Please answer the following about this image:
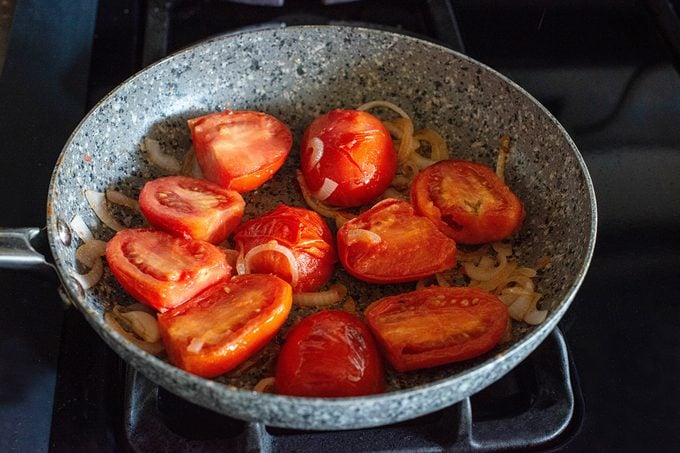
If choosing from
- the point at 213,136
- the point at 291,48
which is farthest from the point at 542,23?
the point at 213,136

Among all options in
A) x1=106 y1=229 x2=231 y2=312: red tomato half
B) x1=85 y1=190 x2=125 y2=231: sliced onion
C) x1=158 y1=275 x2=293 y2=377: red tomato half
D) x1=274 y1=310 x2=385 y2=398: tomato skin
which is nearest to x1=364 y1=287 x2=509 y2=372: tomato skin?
x1=274 y1=310 x2=385 y2=398: tomato skin

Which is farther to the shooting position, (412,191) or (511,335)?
(412,191)

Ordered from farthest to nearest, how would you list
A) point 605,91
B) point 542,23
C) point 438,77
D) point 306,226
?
point 542,23 → point 605,91 → point 438,77 → point 306,226

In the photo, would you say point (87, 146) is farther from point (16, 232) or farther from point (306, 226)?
point (306, 226)

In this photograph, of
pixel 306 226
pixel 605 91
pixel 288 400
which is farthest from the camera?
pixel 605 91

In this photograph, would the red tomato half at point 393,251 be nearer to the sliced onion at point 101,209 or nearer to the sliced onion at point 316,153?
the sliced onion at point 316,153
